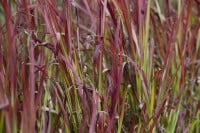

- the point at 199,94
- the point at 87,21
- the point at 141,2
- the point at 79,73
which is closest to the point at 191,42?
the point at 199,94

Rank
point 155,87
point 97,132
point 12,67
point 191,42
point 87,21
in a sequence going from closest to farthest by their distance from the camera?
1. point 12,67
2. point 97,132
3. point 155,87
4. point 191,42
5. point 87,21

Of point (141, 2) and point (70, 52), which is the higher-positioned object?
point (141, 2)

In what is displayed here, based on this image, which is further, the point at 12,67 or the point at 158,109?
the point at 158,109

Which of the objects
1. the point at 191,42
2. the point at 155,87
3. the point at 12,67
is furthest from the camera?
the point at 191,42

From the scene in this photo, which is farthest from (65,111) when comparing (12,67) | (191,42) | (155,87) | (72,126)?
(191,42)

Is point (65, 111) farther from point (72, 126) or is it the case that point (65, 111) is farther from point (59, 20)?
point (59, 20)

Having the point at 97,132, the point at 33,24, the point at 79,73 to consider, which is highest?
the point at 33,24
